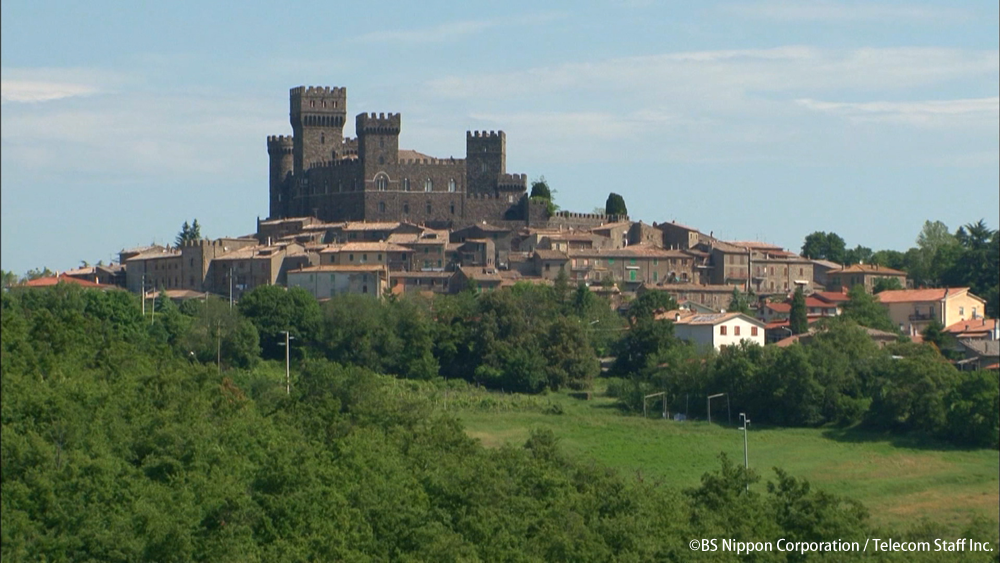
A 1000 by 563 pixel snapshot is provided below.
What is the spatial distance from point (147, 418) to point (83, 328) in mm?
9260

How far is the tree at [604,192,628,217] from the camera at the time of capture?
4006 inches

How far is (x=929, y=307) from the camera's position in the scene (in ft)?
282

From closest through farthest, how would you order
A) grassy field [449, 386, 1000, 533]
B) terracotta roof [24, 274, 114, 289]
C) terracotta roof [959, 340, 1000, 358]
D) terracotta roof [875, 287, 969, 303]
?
grassy field [449, 386, 1000, 533] → terracotta roof [959, 340, 1000, 358] → terracotta roof [24, 274, 114, 289] → terracotta roof [875, 287, 969, 303]

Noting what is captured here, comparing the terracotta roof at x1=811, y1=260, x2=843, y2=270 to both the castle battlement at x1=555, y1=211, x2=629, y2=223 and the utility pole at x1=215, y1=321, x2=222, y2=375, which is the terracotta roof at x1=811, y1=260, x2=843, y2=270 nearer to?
the castle battlement at x1=555, y1=211, x2=629, y2=223

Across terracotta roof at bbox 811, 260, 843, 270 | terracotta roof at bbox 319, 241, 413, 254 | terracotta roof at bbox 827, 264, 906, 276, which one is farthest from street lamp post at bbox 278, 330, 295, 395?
terracotta roof at bbox 811, 260, 843, 270

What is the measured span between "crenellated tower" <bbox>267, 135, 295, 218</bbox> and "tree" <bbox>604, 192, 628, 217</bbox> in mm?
16045

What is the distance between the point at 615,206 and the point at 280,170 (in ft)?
55.4

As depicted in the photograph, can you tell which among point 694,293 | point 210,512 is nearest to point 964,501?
point 210,512

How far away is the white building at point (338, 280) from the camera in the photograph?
8275 centimetres

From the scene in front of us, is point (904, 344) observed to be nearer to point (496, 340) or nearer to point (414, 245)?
point (496, 340)

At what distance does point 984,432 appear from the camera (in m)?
62.6
